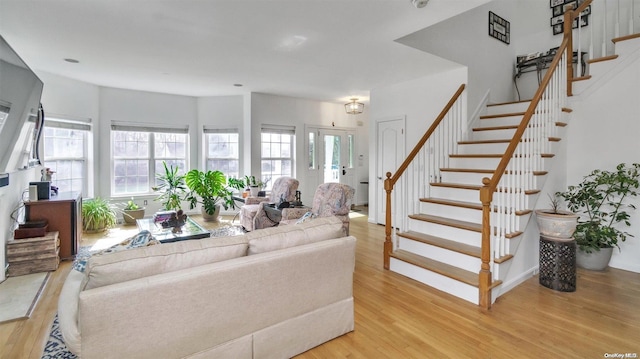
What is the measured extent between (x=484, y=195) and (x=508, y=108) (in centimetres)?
267

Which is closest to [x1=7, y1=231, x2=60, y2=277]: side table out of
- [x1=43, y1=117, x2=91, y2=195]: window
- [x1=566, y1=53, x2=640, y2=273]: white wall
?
[x1=43, y1=117, x2=91, y2=195]: window

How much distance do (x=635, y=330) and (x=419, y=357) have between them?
1.67m

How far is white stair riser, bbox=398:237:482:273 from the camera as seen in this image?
2.91 m

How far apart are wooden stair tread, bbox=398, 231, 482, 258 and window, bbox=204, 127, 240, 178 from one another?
4.23m

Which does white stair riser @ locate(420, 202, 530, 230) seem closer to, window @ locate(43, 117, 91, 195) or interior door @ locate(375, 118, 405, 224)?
interior door @ locate(375, 118, 405, 224)

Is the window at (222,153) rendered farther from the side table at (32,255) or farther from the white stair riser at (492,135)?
the white stair riser at (492,135)

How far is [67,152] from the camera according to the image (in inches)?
206

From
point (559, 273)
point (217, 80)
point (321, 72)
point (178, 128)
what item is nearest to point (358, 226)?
point (321, 72)

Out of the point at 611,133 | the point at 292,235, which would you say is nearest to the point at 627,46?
the point at 611,133

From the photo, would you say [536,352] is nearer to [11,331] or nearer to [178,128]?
[11,331]

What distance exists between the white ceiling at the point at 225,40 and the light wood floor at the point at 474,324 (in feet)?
8.47

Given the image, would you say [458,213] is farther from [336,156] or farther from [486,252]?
[336,156]

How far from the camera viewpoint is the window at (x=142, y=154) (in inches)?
232

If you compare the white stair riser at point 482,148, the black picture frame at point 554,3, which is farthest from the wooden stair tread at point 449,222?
the black picture frame at point 554,3
